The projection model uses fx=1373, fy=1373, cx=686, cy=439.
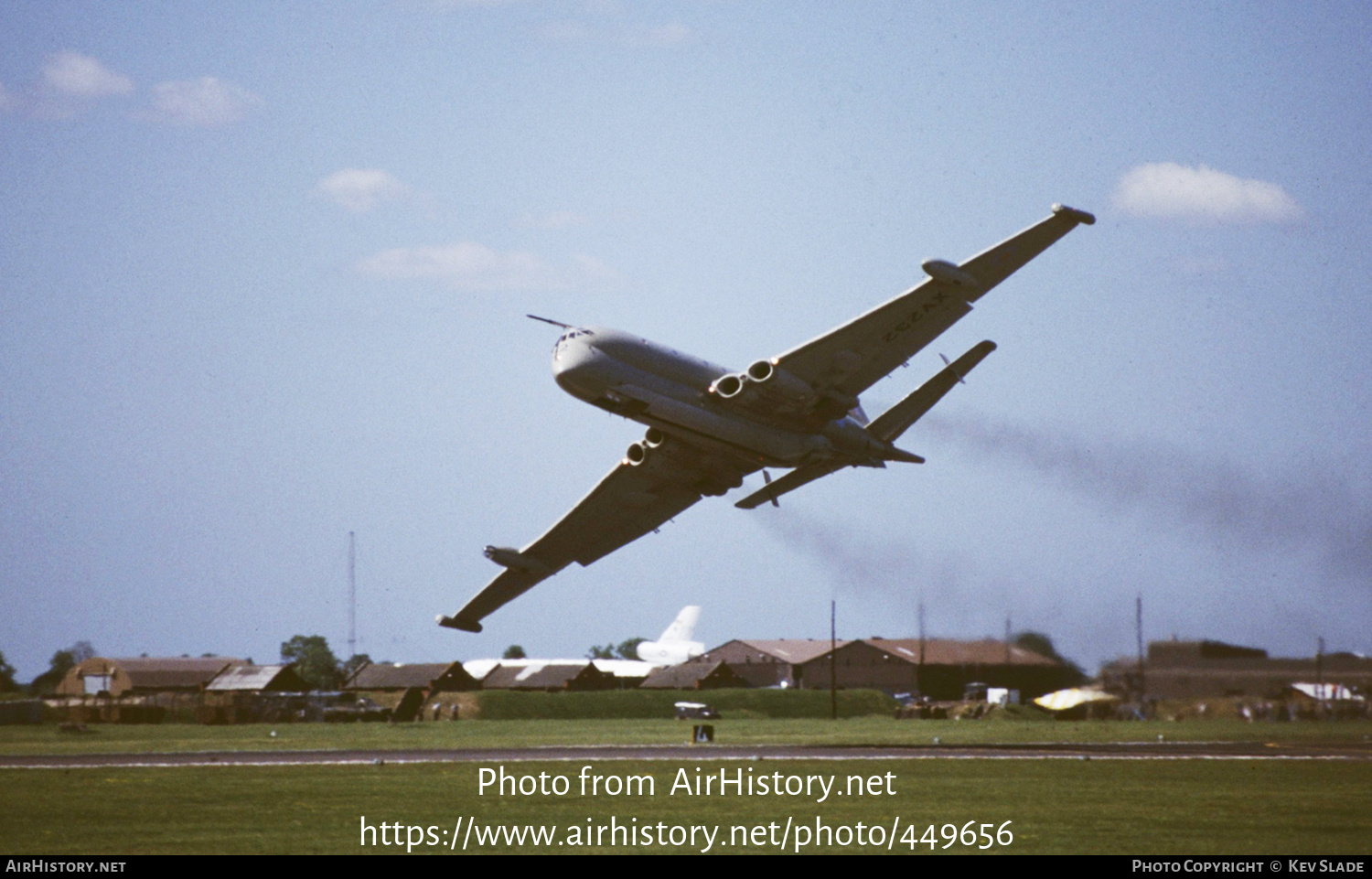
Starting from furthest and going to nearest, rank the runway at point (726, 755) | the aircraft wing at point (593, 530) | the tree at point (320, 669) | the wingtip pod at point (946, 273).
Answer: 1. the tree at point (320, 669)
2. the aircraft wing at point (593, 530)
3. the runway at point (726, 755)
4. the wingtip pod at point (946, 273)

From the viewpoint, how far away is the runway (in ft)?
143

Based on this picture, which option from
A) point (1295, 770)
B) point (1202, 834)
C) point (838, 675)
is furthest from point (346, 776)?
point (838, 675)

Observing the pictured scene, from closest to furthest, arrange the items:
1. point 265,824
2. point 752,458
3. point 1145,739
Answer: point 265,824 → point 752,458 → point 1145,739

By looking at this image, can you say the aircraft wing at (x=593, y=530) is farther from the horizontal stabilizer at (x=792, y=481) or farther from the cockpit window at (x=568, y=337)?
the cockpit window at (x=568, y=337)

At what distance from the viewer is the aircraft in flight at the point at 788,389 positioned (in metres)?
36.7

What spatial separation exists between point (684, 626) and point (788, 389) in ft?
364

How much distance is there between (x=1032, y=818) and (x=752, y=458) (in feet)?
51.5

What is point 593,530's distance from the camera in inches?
1902

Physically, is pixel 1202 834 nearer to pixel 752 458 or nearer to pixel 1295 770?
pixel 1295 770

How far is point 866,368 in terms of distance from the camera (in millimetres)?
39500

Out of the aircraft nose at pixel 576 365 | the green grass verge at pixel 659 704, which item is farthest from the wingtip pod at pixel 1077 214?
the green grass verge at pixel 659 704

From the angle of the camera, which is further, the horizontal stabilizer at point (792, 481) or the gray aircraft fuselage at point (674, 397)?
the horizontal stabilizer at point (792, 481)

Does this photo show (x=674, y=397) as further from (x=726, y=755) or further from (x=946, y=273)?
(x=726, y=755)

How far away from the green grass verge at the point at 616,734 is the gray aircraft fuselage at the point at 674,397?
18.4 metres
